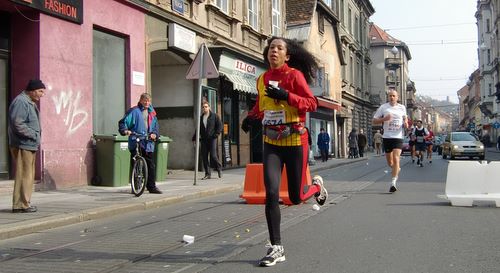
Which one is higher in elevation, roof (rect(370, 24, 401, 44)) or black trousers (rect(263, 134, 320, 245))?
roof (rect(370, 24, 401, 44))

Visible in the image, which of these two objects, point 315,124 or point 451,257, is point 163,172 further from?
point 315,124

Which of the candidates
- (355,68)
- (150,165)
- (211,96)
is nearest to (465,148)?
(211,96)

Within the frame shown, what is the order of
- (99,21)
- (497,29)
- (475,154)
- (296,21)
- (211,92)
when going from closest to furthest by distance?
(99,21)
(211,92)
(475,154)
(296,21)
(497,29)

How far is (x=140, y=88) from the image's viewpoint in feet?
46.1

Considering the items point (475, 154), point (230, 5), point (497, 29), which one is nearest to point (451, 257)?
point (230, 5)

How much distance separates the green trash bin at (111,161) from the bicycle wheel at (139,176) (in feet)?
6.31

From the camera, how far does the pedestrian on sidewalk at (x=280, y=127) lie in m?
4.85

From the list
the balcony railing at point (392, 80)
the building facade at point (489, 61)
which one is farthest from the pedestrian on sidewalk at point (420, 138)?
the balcony railing at point (392, 80)

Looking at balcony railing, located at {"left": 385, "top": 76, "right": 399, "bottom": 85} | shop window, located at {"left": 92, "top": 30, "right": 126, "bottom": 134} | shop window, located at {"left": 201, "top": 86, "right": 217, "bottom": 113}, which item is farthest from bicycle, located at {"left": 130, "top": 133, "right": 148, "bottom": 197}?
balcony railing, located at {"left": 385, "top": 76, "right": 399, "bottom": 85}

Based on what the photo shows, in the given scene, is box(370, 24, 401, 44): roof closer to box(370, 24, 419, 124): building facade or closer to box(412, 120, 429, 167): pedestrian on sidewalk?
box(370, 24, 419, 124): building facade

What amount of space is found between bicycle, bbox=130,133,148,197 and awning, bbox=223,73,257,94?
8.05m

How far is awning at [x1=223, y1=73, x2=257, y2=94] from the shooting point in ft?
59.2

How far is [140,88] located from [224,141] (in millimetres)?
5146

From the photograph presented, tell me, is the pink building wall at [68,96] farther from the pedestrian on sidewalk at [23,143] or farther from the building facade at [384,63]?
the building facade at [384,63]
